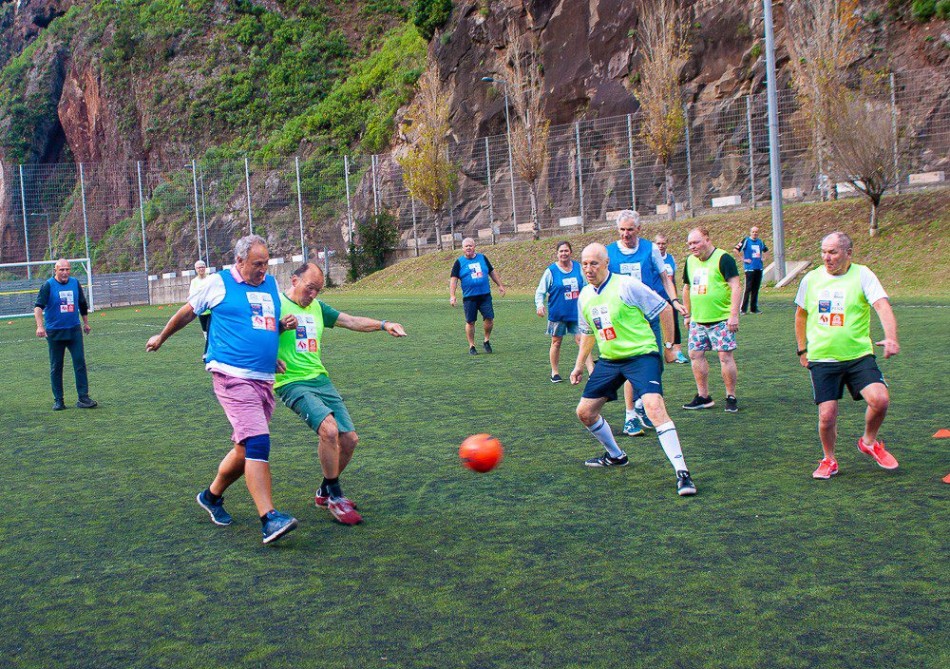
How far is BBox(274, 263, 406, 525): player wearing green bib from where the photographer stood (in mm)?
6750

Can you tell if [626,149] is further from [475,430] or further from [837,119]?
[475,430]

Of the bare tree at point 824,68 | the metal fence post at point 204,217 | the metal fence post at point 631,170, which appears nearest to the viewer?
the bare tree at point 824,68

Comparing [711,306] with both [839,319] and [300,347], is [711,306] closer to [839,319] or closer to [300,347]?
[839,319]

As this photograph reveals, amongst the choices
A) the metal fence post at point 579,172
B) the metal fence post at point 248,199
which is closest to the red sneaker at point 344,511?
the metal fence post at point 579,172

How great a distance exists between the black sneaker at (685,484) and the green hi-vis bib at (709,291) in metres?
3.46

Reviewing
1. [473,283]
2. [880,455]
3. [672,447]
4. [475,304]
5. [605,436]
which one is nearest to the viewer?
[672,447]

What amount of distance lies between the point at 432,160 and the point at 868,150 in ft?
83.0

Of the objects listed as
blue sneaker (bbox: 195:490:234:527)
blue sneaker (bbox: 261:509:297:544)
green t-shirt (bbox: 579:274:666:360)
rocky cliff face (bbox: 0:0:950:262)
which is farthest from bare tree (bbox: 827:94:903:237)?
blue sneaker (bbox: 261:509:297:544)

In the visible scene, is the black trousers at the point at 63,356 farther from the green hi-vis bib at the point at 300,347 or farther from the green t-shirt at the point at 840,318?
the green t-shirt at the point at 840,318

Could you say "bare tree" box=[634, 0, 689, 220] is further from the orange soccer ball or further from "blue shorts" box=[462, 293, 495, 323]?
the orange soccer ball

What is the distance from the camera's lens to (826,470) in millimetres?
7328

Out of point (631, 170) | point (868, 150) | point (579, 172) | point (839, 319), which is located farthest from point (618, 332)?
point (579, 172)

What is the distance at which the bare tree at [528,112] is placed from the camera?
48000 mm

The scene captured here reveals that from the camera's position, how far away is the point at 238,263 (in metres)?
6.50
